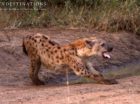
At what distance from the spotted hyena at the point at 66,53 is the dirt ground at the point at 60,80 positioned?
0.21 metres

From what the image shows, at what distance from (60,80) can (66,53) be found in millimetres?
1179

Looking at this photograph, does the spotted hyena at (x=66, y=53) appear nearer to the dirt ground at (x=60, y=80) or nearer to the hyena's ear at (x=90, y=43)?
the hyena's ear at (x=90, y=43)

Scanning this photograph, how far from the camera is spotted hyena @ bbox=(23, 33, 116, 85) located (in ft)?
29.8

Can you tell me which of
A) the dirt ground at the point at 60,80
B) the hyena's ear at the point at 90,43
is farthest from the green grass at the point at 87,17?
the hyena's ear at the point at 90,43

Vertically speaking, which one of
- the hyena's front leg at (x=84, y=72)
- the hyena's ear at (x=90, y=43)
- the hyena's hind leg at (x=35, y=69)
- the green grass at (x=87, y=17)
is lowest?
the green grass at (x=87, y=17)

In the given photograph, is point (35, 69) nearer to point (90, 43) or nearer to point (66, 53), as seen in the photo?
point (66, 53)

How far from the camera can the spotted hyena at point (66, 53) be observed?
9082 millimetres

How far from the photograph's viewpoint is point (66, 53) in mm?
9273

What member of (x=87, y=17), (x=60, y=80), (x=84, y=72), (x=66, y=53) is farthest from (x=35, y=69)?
(x=87, y=17)

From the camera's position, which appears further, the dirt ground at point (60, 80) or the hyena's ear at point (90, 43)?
the hyena's ear at point (90, 43)

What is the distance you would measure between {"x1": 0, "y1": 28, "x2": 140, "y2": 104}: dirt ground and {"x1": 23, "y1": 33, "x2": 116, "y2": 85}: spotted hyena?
0.21 meters

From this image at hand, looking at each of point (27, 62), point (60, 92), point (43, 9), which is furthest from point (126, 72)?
point (43, 9)

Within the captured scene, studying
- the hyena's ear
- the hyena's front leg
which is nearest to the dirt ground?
the hyena's front leg

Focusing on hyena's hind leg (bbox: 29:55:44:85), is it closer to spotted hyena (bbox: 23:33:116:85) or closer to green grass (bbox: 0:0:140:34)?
spotted hyena (bbox: 23:33:116:85)
